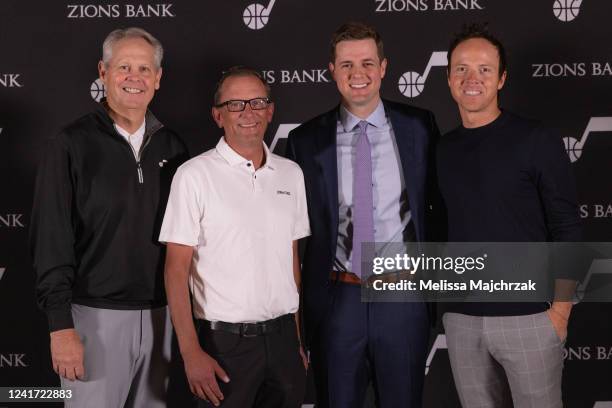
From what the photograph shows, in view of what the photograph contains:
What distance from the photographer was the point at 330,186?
262cm

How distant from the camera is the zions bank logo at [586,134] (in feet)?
10.9

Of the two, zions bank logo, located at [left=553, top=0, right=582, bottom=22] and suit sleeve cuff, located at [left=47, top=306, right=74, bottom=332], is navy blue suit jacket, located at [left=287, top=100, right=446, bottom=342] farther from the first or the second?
zions bank logo, located at [left=553, top=0, right=582, bottom=22]

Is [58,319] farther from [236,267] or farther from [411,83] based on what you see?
[411,83]

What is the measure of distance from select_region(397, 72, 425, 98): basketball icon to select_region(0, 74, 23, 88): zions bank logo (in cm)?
184

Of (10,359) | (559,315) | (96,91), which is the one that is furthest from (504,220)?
(10,359)

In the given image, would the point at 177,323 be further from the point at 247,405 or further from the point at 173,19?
the point at 173,19

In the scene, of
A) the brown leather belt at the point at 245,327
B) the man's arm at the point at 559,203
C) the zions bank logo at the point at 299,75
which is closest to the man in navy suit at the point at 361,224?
the brown leather belt at the point at 245,327

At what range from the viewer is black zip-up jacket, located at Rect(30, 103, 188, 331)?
2.40 m

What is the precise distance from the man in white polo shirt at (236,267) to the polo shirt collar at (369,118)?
35 cm

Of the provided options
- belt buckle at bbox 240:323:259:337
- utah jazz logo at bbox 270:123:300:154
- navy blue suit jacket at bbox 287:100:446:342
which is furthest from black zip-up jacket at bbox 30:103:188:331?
utah jazz logo at bbox 270:123:300:154

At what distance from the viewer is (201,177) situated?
2.40 metres

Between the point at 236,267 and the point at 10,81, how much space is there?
1763 mm

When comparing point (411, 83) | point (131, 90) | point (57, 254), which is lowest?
point (57, 254)

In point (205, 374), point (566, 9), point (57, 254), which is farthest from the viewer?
point (566, 9)
